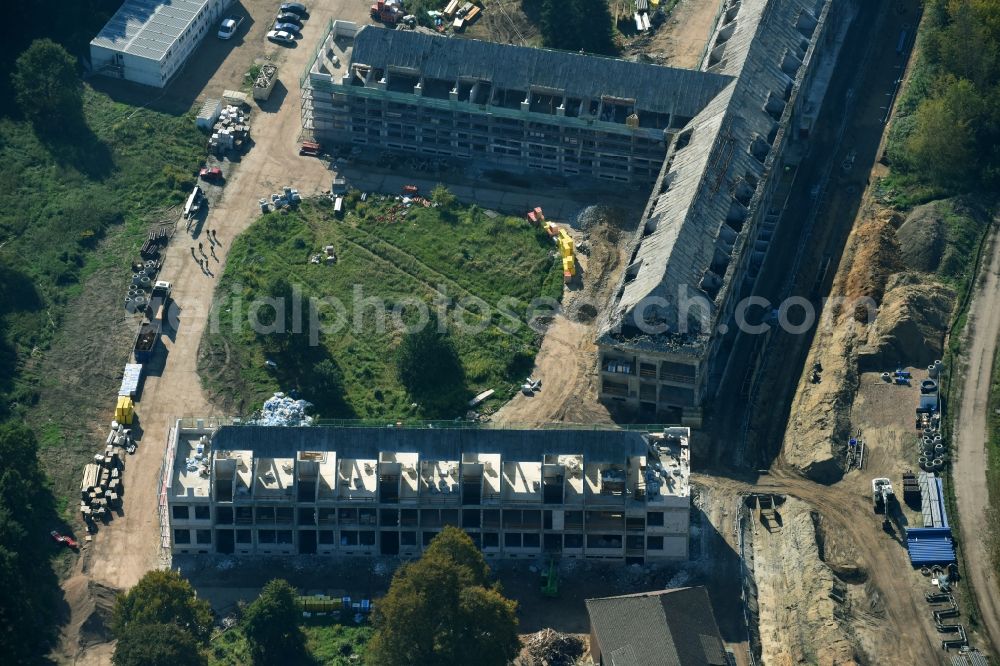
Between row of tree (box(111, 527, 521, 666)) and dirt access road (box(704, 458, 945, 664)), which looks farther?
dirt access road (box(704, 458, 945, 664))

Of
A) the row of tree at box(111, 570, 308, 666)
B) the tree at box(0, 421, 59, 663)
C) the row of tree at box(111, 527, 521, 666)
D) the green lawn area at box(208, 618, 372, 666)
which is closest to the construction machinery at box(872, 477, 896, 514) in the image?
the row of tree at box(111, 527, 521, 666)

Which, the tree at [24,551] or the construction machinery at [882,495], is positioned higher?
the construction machinery at [882,495]

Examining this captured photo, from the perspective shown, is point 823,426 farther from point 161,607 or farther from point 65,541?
point 65,541

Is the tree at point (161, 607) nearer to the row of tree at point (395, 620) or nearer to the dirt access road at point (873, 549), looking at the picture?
the row of tree at point (395, 620)

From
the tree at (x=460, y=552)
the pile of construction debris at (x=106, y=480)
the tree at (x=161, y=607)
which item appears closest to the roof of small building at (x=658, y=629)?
the tree at (x=460, y=552)

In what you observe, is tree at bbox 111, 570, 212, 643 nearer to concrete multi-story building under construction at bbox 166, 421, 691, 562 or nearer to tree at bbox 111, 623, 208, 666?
tree at bbox 111, 623, 208, 666
